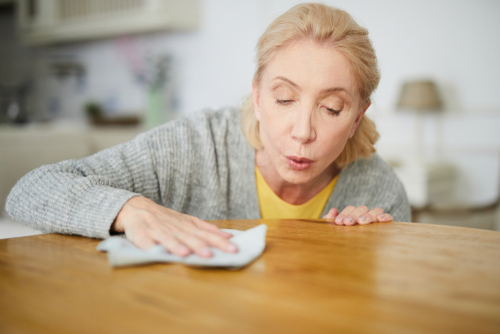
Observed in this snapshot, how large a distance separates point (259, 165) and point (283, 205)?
5.8 inches

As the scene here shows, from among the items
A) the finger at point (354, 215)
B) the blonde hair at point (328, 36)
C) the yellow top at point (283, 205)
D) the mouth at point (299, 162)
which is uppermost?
the blonde hair at point (328, 36)

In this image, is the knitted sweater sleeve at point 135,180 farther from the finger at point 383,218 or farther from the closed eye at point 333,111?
the finger at point 383,218

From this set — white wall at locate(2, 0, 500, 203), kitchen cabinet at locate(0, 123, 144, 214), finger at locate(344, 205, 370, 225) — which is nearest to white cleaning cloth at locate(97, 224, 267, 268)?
finger at locate(344, 205, 370, 225)

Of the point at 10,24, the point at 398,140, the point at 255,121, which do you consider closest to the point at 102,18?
the point at 10,24

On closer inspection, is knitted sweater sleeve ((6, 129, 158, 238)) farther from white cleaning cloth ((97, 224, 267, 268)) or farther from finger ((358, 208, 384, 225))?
finger ((358, 208, 384, 225))

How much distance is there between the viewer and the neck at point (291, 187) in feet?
4.11

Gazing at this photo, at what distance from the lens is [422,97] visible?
8.43 feet

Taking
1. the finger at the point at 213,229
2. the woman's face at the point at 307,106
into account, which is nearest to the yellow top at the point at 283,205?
the woman's face at the point at 307,106

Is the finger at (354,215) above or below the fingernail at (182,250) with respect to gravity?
below

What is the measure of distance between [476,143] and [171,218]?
2561 millimetres

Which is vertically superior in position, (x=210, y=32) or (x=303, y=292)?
(x=210, y=32)

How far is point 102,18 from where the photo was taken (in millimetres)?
3738

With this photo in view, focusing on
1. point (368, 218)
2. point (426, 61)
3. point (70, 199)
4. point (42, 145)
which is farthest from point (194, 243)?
point (42, 145)

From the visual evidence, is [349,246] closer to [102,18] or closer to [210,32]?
[210,32]
